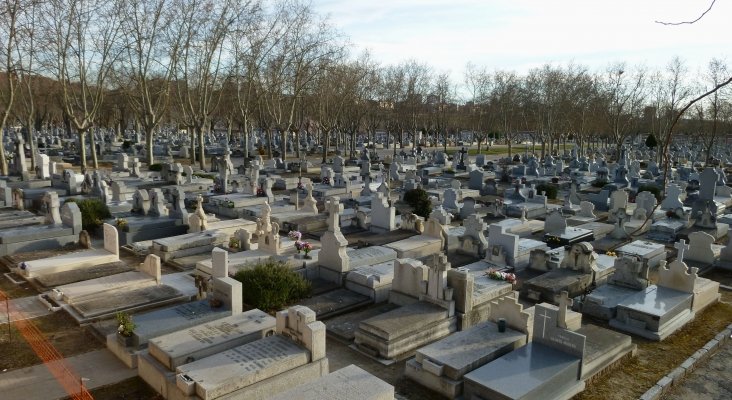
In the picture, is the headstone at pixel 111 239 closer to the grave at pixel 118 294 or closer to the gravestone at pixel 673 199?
the grave at pixel 118 294

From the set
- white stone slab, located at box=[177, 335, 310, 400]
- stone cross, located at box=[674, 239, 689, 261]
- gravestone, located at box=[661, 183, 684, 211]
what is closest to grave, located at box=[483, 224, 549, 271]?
stone cross, located at box=[674, 239, 689, 261]

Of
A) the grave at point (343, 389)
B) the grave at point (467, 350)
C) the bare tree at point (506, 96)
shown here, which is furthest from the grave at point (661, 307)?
the bare tree at point (506, 96)

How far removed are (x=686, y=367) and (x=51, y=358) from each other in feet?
34.7

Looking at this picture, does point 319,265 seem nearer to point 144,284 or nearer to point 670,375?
point 144,284

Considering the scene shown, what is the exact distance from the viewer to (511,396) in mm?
6836

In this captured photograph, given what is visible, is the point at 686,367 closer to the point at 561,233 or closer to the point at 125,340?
the point at 561,233

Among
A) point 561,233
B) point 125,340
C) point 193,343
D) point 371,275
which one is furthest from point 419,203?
point 125,340

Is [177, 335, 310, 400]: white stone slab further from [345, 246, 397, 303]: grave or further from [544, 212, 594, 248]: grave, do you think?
[544, 212, 594, 248]: grave

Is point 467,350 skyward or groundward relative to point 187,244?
groundward

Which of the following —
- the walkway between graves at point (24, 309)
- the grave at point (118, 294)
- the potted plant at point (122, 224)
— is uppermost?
the potted plant at point (122, 224)

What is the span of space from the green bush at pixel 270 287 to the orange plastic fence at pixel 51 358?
11.7ft

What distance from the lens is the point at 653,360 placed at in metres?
8.99

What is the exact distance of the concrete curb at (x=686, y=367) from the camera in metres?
7.84

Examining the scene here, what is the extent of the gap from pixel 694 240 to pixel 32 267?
1763cm
